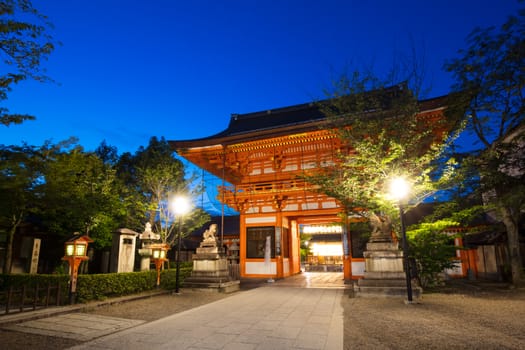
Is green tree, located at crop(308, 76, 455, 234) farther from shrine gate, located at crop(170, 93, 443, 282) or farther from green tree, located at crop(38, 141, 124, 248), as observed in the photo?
green tree, located at crop(38, 141, 124, 248)

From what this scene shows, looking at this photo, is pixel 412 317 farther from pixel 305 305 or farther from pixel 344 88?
pixel 344 88

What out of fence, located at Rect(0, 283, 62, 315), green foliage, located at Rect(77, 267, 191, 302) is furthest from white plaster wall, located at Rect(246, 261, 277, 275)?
fence, located at Rect(0, 283, 62, 315)

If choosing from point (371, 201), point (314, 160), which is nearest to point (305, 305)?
point (371, 201)

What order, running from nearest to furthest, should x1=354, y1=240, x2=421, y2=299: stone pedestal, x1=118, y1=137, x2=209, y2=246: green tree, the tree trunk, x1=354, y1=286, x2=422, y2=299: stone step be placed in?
x1=354, y1=286, x2=422, y2=299: stone step → x1=354, y1=240, x2=421, y2=299: stone pedestal → the tree trunk → x1=118, y1=137, x2=209, y2=246: green tree

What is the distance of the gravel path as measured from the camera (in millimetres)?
4820

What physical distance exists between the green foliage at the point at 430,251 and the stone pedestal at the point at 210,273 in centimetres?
726

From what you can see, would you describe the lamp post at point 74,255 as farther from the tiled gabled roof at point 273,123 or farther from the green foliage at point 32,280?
the tiled gabled roof at point 273,123

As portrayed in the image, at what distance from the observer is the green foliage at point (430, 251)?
1034 cm

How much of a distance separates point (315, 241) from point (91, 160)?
2310cm

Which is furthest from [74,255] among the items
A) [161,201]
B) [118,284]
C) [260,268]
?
[260,268]

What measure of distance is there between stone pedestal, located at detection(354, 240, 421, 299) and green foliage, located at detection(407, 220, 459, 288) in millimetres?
1306

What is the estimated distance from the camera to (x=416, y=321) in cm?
621

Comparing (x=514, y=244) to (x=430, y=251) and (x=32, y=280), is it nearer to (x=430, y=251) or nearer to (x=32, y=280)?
(x=430, y=251)

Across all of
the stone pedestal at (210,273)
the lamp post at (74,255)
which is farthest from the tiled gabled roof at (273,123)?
the lamp post at (74,255)
